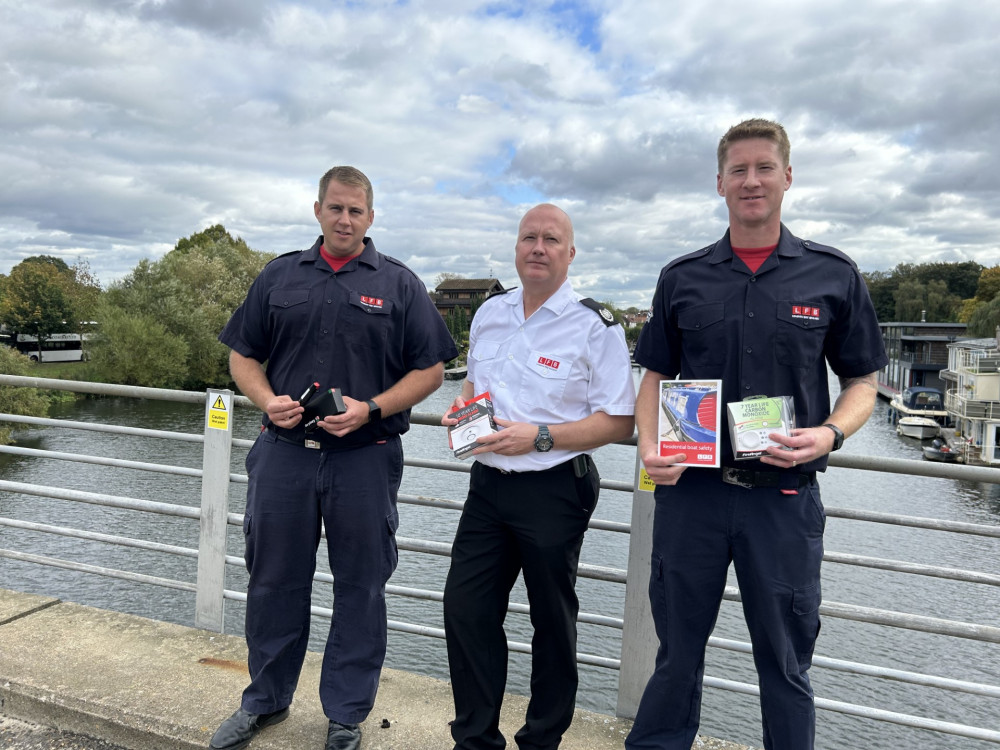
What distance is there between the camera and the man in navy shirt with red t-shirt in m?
1.98

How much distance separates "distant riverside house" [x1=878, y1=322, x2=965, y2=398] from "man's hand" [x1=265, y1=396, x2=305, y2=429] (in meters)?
66.8

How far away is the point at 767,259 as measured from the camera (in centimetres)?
205

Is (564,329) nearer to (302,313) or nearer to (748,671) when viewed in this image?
(302,313)

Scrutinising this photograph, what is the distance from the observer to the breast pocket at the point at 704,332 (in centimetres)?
205

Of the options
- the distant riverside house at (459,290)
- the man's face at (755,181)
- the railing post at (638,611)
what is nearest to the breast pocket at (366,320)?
the railing post at (638,611)

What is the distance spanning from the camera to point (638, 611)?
2.68 meters

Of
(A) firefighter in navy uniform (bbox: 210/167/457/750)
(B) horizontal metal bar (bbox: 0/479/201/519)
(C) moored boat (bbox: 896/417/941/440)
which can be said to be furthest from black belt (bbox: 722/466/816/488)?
(C) moored boat (bbox: 896/417/941/440)

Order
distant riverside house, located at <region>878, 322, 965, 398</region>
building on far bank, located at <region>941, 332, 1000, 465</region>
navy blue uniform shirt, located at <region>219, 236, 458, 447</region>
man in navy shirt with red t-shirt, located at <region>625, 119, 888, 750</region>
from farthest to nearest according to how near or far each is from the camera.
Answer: distant riverside house, located at <region>878, 322, 965, 398</region>, building on far bank, located at <region>941, 332, 1000, 465</region>, navy blue uniform shirt, located at <region>219, 236, 458, 447</region>, man in navy shirt with red t-shirt, located at <region>625, 119, 888, 750</region>

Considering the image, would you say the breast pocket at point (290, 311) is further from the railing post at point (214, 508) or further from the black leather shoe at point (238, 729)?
the black leather shoe at point (238, 729)

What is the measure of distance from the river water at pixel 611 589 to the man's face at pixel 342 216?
311 inches

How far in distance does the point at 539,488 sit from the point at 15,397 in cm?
3286

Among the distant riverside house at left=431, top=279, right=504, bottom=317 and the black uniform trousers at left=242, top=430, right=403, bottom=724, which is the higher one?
the distant riverside house at left=431, top=279, right=504, bottom=317

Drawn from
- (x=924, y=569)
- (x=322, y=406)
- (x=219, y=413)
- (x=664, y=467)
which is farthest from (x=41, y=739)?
(x=924, y=569)

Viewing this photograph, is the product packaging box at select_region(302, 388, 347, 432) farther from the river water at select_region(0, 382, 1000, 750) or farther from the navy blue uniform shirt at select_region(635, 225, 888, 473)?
the river water at select_region(0, 382, 1000, 750)
